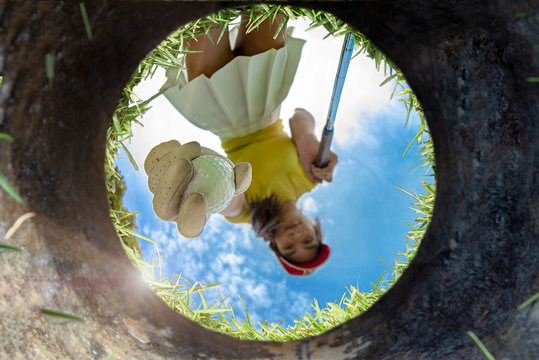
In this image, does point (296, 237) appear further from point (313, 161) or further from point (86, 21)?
point (86, 21)

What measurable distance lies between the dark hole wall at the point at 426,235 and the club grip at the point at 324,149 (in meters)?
0.54

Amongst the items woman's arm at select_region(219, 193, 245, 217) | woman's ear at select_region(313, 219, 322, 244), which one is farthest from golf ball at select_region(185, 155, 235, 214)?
woman's ear at select_region(313, 219, 322, 244)

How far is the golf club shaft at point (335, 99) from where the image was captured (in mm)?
1138

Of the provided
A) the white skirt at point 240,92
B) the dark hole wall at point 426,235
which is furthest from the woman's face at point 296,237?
the dark hole wall at point 426,235

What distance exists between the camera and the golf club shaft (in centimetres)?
114

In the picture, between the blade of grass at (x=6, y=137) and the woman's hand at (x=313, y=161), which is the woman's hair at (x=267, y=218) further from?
the blade of grass at (x=6, y=137)

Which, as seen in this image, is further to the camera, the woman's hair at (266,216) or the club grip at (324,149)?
the woman's hair at (266,216)

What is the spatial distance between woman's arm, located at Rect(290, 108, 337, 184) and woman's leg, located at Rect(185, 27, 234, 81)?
0.30 metres

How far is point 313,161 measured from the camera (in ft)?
4.77

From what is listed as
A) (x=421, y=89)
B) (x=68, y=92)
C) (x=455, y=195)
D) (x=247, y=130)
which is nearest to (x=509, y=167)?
(x=455, y=195)

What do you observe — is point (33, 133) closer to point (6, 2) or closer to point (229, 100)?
point (6, 2)

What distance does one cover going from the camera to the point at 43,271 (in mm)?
608

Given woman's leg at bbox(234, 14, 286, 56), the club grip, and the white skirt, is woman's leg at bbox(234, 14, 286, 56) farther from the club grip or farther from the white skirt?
the club grip

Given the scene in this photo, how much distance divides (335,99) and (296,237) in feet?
1.96
